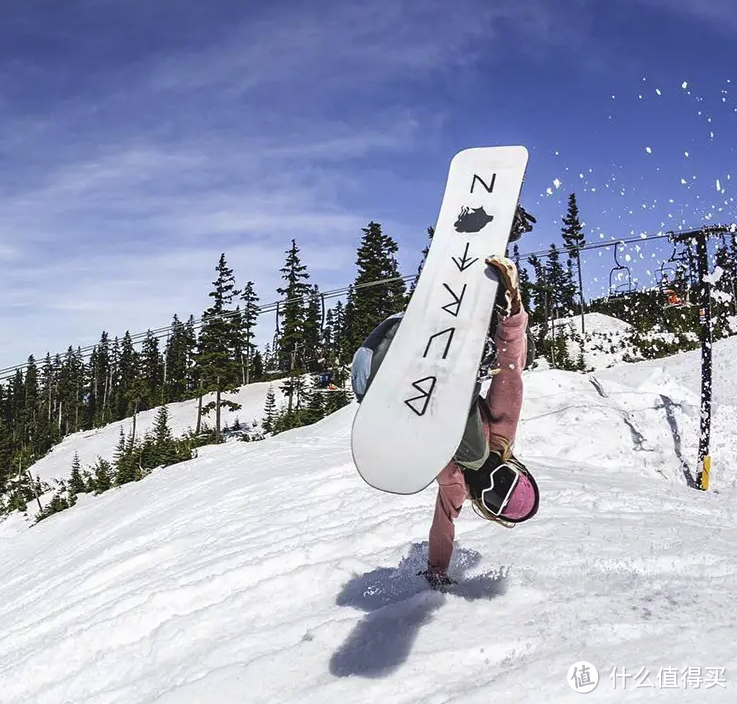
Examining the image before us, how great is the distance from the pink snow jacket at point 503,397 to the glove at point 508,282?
0.06 m

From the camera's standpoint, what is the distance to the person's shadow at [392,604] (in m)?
3.30

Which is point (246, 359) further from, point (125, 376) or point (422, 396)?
point (422, 396)

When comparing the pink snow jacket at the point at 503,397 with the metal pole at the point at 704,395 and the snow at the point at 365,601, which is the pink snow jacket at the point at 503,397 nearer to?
the snow at the point at 365,601

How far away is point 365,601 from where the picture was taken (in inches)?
163

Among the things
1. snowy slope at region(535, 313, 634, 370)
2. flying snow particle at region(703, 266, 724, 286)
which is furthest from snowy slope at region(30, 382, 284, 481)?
flying snow particle at region(703, 266, 724, 286)

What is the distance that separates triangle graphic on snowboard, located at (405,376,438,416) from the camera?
3.54m

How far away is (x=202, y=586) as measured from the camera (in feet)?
16.4

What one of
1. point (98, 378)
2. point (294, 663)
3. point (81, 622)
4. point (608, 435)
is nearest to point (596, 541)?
point (294, 663)

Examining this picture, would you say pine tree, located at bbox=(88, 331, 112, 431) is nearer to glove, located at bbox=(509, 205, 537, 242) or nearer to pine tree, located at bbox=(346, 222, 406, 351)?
pine tree, located at bbox=(346, 222, 406, 351)

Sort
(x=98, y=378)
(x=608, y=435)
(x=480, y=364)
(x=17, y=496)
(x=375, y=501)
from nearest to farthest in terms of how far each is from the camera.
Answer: (x=480, y=364) < (x=375, y=501) < (x=608, y=435) < (x=17, y=496) < (x=98, y=378)

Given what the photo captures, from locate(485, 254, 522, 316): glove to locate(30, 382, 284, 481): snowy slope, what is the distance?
4784cm

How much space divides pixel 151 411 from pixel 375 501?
63437mm

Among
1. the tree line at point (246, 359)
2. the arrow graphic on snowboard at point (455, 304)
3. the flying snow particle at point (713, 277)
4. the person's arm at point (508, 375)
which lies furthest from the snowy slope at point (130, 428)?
the person's arm at point (508, 375)

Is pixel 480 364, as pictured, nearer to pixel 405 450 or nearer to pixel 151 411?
pixel 405 450
